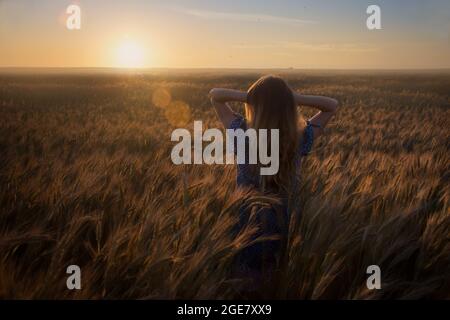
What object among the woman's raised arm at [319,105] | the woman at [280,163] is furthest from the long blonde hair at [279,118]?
the woman's raised arm at [319,105]

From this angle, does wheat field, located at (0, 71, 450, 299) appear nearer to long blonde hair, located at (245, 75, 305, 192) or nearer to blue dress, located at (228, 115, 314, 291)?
blue dress, located at (228, 115, 314, 291)

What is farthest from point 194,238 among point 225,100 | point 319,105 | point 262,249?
point 319,105

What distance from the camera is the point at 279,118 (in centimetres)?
246

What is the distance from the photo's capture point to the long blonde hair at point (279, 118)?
2451 millimetres

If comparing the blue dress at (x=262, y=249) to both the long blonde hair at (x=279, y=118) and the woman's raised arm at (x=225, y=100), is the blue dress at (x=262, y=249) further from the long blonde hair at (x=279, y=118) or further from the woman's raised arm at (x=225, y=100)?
the woman's raised arm at (x=225, y=100)

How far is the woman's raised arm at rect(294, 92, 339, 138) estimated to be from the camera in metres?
2.87

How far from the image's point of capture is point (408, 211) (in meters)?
2.26

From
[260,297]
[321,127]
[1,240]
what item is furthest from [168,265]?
[321,127]

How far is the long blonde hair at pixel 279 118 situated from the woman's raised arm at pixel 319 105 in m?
0.35

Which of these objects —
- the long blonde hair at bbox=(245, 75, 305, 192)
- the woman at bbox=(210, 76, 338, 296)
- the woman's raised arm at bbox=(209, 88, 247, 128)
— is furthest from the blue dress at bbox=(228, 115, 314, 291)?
the woman's raised arm at bbox=(209, 88, 247, 128)

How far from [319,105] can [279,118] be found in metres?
0.58

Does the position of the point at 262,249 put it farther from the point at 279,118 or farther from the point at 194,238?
the point at 279,118
